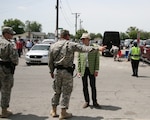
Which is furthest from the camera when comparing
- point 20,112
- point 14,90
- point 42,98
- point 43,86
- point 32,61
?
point 32,61

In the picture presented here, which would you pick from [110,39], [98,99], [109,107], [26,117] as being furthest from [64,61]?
[110,39]

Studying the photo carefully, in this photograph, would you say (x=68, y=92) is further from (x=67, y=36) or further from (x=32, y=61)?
(x=32, y=61)

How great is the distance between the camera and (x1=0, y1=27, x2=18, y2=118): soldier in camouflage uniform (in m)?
7.32

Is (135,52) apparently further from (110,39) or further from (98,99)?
(110,39)

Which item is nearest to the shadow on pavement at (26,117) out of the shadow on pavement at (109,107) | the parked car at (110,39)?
the shadow on pavement at (109,107)

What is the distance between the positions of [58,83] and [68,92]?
287 mm

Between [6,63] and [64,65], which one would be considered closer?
[64,65]

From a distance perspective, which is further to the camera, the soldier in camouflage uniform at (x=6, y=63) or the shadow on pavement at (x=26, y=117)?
the shadow on pavement at (x=26, y=117)

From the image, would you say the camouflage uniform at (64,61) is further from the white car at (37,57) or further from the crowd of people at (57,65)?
the white car at (37,57)

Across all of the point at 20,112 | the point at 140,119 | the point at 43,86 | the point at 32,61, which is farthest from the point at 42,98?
the point at 32,61

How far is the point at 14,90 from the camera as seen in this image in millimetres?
11422

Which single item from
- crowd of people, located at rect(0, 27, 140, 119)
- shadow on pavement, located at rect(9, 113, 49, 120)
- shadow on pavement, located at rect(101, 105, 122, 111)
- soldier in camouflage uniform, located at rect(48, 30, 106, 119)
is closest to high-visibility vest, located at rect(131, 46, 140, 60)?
shadow on pavement, located at rect(101, 105, 122, 111)

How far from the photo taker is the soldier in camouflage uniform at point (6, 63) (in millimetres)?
7316

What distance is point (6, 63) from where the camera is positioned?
741cm
